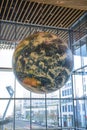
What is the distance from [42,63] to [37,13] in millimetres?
6391

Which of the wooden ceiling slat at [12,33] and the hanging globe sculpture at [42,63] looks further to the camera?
the wooden ceiling slat at [12,33]

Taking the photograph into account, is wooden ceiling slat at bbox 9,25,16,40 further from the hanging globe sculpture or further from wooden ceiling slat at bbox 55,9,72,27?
the hanging globe sculpture

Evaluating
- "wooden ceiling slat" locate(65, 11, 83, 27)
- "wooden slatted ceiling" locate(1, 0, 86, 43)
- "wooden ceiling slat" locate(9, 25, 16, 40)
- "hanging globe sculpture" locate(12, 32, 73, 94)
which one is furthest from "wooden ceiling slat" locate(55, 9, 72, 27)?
"hanging globe sculpture" locate(12, 32, 73, 94)

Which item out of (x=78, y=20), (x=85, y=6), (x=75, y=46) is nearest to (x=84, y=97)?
(x=75, y=46)

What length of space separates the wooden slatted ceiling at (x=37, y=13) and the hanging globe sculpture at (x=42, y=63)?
5256 millimetres

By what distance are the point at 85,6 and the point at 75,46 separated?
580 cm

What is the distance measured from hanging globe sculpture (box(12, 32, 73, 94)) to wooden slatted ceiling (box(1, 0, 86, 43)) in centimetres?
526

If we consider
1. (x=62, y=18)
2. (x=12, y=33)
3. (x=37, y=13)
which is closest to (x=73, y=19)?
(x=62, y=18)

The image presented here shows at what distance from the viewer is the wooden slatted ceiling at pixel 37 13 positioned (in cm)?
785

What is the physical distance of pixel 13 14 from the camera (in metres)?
8.58

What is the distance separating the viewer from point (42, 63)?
90.6 inches

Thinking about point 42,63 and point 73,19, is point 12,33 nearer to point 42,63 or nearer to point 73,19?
point 73,19

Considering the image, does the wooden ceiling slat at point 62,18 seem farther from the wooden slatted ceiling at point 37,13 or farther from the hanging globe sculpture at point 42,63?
the hanging globe sculpture at point 42,63

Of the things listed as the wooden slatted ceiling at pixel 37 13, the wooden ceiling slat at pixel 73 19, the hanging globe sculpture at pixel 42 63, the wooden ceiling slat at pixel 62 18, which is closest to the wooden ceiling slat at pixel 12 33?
the wooden slatted ceiling at pixel 37 13
